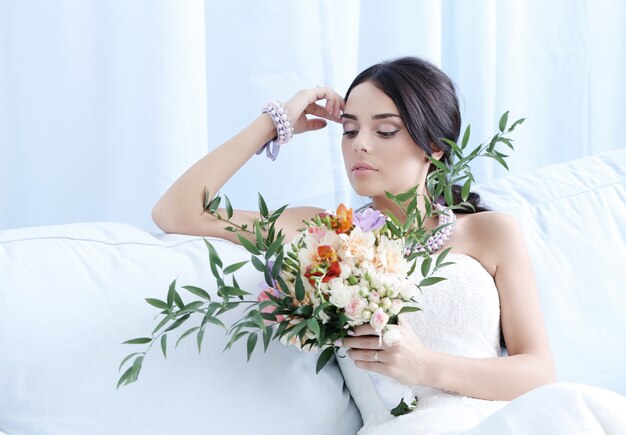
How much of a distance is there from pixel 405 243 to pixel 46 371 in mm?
593

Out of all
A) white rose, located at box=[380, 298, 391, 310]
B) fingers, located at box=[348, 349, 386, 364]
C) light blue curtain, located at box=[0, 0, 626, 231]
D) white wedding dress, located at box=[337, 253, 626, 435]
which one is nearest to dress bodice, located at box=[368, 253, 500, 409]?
white wedding dress, located at box=[337, 253, 626, 435]

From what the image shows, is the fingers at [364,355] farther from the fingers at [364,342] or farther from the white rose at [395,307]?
the white rose at [395,307]

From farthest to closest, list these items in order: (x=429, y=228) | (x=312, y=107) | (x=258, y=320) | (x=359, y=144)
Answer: (x=312, y=107) → (x=429, y=228) → (x=359, y=144) → (x=258, y=320)

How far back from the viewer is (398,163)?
1679 mm

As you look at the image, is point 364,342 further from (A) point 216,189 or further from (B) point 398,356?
(A) point 216,189

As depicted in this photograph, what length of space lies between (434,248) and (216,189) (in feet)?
1.47

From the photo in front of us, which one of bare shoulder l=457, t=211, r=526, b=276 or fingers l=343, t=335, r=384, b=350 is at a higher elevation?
bare shoulder l=457, t=211, r=526, b=276

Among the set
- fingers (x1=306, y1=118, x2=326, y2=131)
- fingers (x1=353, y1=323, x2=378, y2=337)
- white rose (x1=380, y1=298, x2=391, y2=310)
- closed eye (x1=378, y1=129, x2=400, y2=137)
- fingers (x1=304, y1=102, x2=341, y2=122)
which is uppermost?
fingers (x1=304, y1=102, x2=341, y2=122)

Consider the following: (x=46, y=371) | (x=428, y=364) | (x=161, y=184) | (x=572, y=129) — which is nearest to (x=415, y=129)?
(x=428, y=364)

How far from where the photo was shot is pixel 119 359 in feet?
4.58

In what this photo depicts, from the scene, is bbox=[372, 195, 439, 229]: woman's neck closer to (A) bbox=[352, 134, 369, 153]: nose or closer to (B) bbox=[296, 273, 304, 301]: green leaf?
(A) bbox=[352, 134, 369, 153]: nose

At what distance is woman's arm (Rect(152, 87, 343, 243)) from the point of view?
168 cm

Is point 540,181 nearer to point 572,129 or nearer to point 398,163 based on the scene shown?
point 398,163

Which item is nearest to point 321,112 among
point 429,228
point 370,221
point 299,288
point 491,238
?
point 429,228
